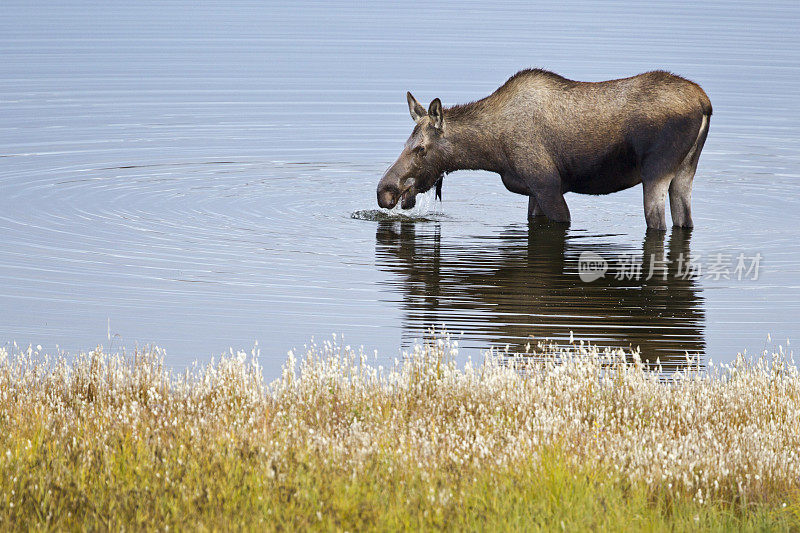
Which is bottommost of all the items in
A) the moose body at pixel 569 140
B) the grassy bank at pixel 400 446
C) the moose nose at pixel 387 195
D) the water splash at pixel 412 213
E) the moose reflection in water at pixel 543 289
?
the grassy bank at pixel 400 446

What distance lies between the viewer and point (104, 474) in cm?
732

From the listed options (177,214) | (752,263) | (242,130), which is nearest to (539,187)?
(752,263)

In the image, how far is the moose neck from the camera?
56.7ft

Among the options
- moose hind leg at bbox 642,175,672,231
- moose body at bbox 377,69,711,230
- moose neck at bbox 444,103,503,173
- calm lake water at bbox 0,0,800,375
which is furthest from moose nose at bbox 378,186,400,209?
moose hind leg at bbox 642,175,672,231

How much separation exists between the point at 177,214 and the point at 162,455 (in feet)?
35.1

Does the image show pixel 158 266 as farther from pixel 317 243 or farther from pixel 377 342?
pixel 377 342

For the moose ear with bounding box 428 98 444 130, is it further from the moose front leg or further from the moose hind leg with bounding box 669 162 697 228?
the moose hind leg with bounding box 669 162 697 228

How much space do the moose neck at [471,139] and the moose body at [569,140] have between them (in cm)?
1

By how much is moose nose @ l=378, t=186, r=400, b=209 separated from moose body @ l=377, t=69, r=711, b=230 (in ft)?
0.05

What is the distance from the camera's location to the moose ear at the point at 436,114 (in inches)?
678

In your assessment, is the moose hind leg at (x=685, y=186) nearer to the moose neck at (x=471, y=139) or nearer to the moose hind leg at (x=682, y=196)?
the moose hind leg at (x=682, y=196)

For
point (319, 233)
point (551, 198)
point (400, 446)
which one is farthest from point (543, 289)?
point (400, 446)

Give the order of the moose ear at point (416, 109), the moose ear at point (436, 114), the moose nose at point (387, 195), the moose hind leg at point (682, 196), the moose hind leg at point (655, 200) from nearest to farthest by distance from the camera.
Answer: the moose hind leg at point (655, 200), the moose hind leg at point (682, 196), the moose ear at point (436, 114), the moose ear at point (416, 109), the moose nose at point (387, 195)

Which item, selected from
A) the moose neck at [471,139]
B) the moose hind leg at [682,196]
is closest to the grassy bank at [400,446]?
the moose hind leg at [682,196]
